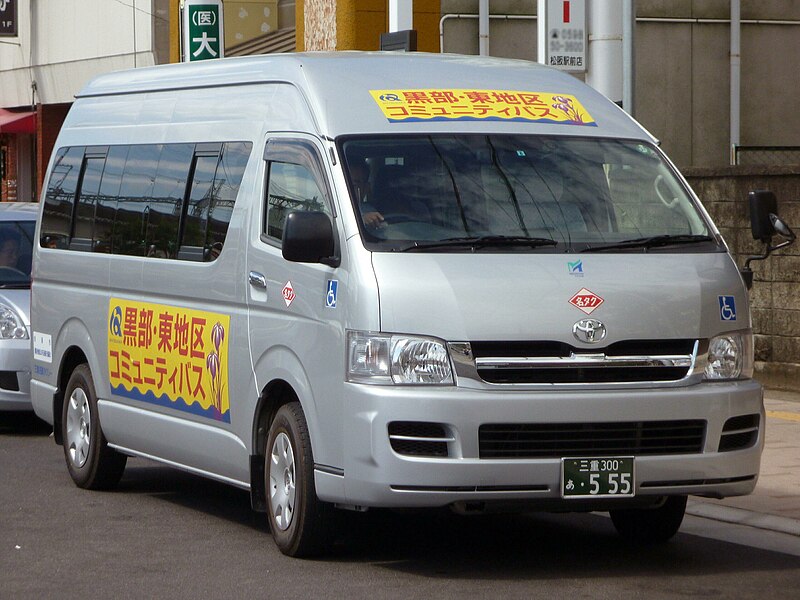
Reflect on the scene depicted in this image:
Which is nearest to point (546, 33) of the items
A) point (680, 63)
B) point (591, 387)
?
point (591, 387)

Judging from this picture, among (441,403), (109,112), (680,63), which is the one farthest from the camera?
(680,63)

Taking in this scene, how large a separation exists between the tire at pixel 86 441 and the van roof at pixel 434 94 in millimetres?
2355

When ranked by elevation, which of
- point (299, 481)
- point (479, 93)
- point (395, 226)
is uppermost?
point (479, 93)

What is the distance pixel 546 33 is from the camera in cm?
1248

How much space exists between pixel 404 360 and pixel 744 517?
2.75 metres

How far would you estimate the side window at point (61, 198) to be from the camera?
11.0m

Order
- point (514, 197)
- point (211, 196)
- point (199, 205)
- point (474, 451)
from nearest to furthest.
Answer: point (474, 451) → point (514, 197) → point (211, 196) → point (199, 205)

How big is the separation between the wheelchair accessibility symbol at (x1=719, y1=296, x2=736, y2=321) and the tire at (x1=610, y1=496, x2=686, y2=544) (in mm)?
1027

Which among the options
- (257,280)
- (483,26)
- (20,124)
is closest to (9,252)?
(257,280)

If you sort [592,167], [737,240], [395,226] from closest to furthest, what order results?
[395,226] < [592,167] < [737,240]

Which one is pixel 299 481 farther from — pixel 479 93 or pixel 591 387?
pixel 479 93

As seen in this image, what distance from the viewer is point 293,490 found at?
26.2ft

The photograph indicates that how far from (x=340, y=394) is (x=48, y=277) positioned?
4.16 metres

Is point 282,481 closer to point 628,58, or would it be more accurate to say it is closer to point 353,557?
point 353,557
